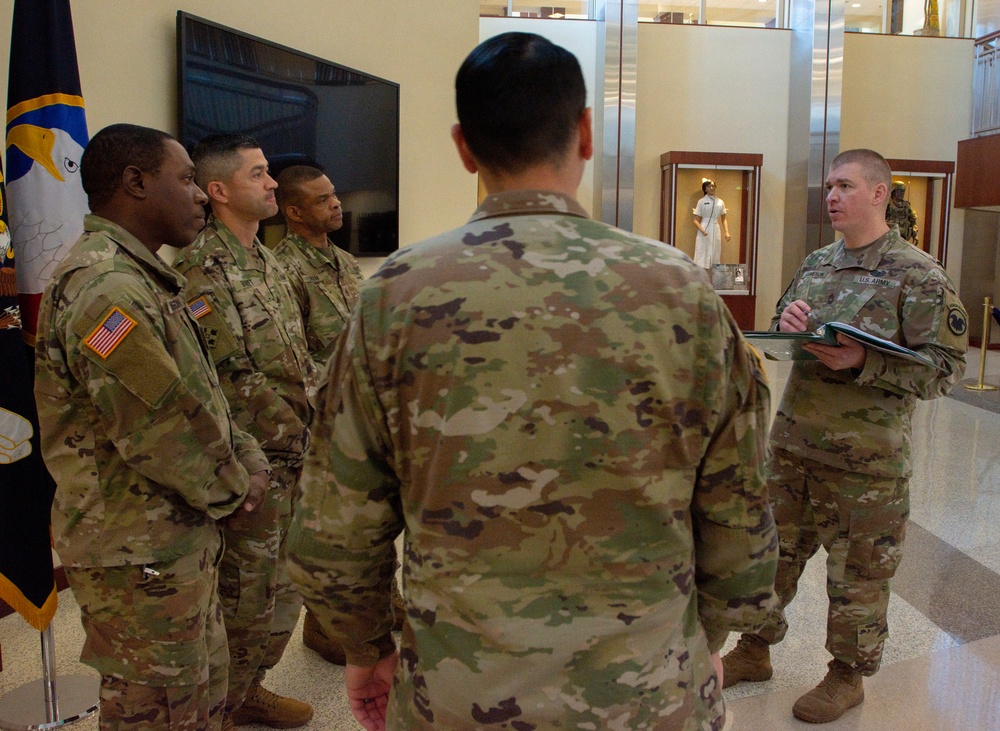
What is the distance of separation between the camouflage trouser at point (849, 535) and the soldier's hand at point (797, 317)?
15.3 inches

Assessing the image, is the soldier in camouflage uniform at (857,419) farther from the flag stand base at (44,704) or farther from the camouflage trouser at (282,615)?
the flag stand base at (44,704)

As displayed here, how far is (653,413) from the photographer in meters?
0.97

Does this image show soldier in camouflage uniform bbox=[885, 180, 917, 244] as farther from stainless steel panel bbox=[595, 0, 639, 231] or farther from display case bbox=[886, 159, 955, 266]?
stainless steel panel bbox=[595, 0, 639, 231]

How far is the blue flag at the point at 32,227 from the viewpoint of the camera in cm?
237

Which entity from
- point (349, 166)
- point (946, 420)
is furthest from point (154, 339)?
point (946, 420)

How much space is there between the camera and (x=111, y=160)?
69.1 inches

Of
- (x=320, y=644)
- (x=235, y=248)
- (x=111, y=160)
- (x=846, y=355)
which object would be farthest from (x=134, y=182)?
(x=846, y=355)

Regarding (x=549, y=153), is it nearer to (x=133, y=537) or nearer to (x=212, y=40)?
(x=133, y=537)

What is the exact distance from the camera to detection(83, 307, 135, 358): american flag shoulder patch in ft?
5.09

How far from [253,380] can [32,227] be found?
3.10ft

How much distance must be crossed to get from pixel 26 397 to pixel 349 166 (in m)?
2.84

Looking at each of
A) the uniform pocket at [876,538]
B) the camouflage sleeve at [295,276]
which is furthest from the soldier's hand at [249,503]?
the uniform pocket at [876,538]

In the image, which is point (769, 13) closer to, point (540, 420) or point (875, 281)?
point (875, 281)

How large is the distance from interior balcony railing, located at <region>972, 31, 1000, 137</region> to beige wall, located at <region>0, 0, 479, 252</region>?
804 cm
